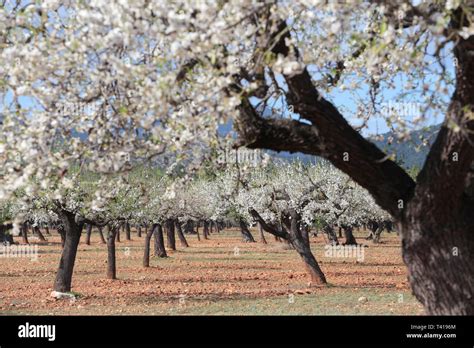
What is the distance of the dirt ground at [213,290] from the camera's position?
62.8ft

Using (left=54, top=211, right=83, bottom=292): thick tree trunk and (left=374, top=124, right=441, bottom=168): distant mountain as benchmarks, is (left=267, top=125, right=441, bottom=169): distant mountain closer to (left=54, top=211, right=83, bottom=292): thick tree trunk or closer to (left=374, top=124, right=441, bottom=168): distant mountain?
(left=374, top=124, right=441, bottom=168): distant mountain

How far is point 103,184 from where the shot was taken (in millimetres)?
7984

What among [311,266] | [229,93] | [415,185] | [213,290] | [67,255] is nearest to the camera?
[229,93]

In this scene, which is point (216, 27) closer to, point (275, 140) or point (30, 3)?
point (275, 140)

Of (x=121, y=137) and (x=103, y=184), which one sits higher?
(x=121, y=137)

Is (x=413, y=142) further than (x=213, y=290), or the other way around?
(x=213, y=290)

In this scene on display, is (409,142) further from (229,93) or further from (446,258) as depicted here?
(229,93)

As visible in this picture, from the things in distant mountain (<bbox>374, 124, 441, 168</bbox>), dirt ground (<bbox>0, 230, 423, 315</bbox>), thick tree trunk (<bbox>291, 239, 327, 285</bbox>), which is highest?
distant mountain (<bbox>374, 124, 441, 168</bbox>)

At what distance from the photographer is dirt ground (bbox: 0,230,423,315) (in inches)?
754

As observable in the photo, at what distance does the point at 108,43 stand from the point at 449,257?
4667 mm

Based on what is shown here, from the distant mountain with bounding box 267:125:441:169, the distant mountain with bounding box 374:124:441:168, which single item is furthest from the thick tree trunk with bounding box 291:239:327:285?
the distant mountain with bounding box 374:124:441:168

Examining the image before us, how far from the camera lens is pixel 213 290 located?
2488cm

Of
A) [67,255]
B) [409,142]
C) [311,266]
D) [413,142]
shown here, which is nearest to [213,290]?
[311,266]
